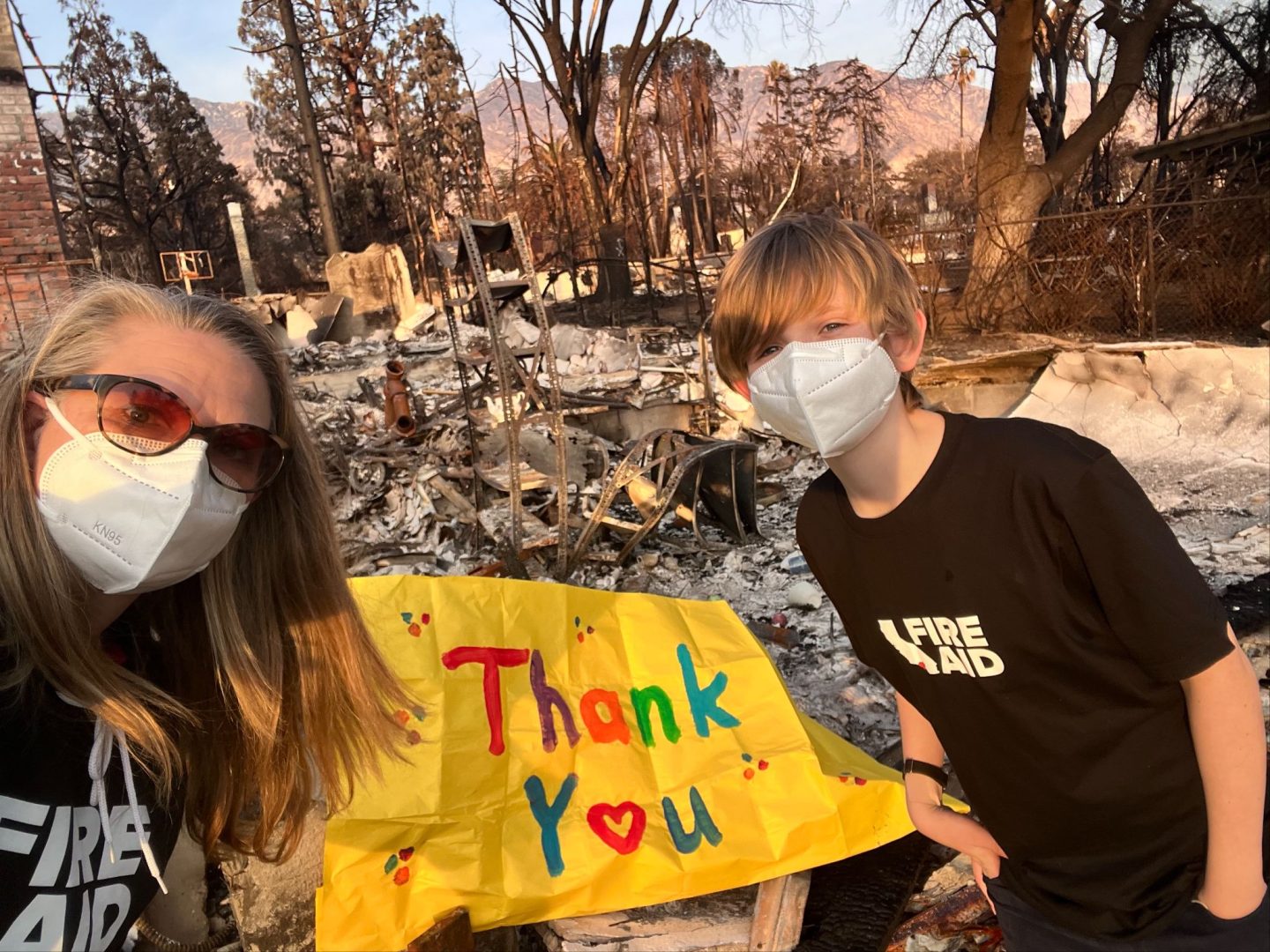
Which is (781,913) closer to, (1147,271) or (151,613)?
(151,613)

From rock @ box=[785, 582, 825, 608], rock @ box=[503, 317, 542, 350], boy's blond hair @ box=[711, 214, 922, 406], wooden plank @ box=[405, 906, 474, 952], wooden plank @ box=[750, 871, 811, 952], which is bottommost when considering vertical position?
rock @ box=[785, 582, 825, 608]

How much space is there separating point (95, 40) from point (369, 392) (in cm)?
2539

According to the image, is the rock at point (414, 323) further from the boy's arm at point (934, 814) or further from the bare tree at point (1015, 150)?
the boy's arm at point (934, 814)

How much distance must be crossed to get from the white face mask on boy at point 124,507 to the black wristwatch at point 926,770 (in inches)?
53.4

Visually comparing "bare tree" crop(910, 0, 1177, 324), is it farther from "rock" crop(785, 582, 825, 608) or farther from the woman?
the woman

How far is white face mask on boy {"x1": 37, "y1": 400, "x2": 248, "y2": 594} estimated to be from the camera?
1.22 metres

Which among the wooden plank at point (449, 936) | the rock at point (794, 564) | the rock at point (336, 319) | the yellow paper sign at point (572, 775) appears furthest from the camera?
the rock at point (336, 319)

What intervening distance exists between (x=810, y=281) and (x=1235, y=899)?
3.73 ft

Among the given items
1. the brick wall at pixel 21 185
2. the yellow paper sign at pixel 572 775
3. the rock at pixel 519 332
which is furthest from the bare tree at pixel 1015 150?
the brick wall at pixel 21 185

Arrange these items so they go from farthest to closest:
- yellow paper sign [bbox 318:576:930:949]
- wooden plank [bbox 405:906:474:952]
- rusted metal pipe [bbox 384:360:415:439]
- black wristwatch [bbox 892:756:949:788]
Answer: rusted metal pipe [bbox 384:360:415:439]
yellow paper sign [bbox 318:576:930:949]
wooden plank [bbox 405:906:474:952]
black wristwatch [bbox 892:756:949:788]

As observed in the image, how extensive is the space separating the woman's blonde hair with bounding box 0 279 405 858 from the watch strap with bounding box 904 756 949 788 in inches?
42.2

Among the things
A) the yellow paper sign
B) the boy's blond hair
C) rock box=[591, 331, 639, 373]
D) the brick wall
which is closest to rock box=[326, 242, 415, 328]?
the brick wall

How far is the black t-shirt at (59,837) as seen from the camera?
108cm

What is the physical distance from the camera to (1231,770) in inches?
45.4
